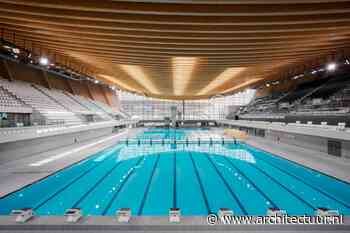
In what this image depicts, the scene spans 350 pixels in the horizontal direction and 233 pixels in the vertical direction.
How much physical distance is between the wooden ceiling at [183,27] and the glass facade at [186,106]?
2988 centimetres

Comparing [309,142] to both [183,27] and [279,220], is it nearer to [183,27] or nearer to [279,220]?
[183,27]

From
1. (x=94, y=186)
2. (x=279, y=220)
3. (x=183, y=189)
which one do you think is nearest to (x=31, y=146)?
(x=94, y=186)

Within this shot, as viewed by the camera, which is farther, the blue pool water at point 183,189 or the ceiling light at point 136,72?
the ceiling light at point 136,72

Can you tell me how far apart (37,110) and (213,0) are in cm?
1052

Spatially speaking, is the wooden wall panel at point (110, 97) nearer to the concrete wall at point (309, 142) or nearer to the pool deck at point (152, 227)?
the concrete wall at point (309, 142)

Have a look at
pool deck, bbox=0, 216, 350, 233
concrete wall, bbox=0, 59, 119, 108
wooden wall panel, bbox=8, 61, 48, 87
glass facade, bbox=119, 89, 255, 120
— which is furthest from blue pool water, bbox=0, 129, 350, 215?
glass facade, bbox=119, 89, 255, 120

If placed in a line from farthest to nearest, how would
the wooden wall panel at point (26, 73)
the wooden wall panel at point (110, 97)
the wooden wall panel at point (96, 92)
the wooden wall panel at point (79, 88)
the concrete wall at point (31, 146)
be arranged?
the wooden wall panel at point (110, 97) < the wooden wall panel at point (96, 92) < the wooden wall panel at point (79, 88) < the wooden wall panel at point (26, 73) < the concrete wall at point (31, 146)

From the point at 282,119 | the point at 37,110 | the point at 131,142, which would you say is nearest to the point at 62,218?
the point at 37,110

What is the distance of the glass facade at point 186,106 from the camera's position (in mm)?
39375

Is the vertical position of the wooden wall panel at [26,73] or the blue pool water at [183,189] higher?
the wooden wall panel at [26,73]

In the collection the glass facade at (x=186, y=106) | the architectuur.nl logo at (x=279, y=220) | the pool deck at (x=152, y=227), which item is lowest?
the pool deck at (x=152, y=227)

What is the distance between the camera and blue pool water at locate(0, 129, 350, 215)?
4.91m

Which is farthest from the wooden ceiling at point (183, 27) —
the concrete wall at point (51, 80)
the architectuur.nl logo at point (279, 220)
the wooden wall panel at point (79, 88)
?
the wooden wall panel at point (79, 88)

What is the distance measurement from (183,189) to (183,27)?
166 inches
